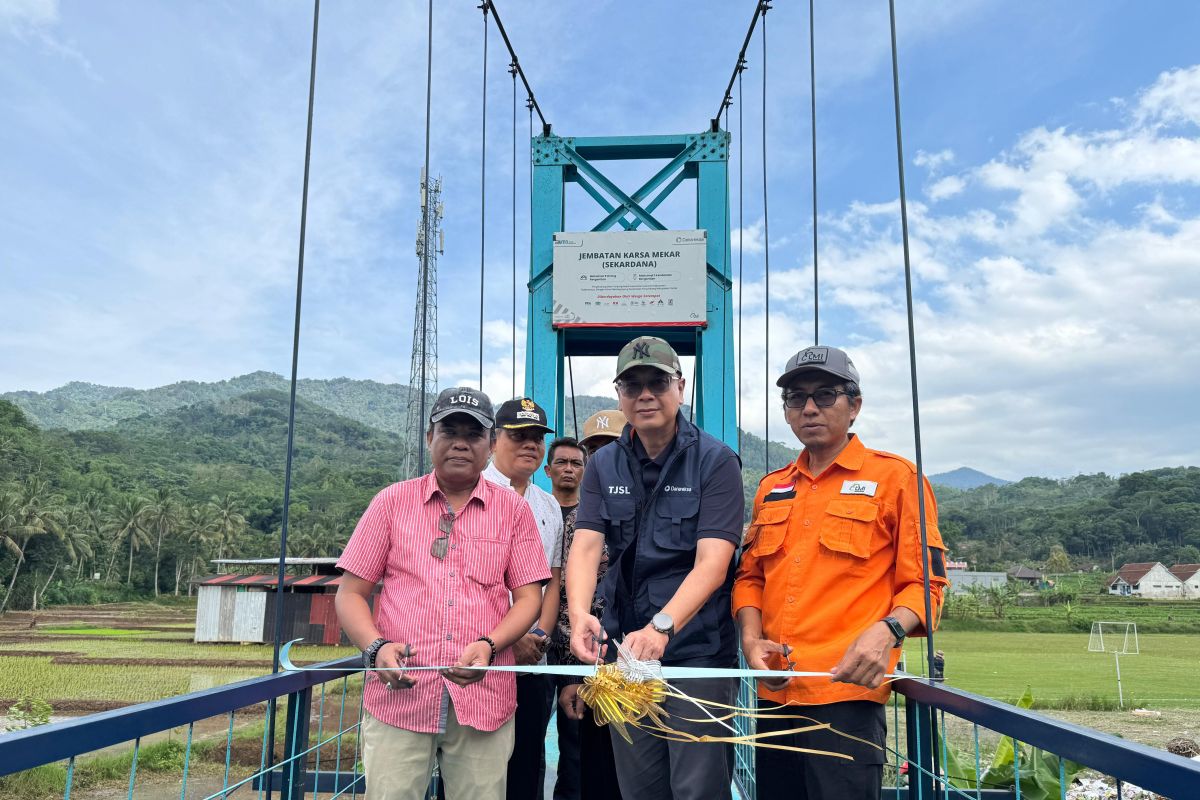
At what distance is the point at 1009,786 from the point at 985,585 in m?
82.4

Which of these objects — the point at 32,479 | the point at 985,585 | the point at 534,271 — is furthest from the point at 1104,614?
the point at 32,479

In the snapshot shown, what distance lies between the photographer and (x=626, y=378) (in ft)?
6.60

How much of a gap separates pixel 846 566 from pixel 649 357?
0.67 m

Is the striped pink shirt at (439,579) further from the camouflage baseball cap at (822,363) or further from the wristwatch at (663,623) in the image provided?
the camouflage baseball cap at (822,363)

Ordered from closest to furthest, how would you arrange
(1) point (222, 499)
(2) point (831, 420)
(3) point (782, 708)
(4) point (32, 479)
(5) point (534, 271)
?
(3) point (782, 708), (2) point (831, 420), (5) point (534, 271), (4) point (32, 479), (1) point (222, 499)

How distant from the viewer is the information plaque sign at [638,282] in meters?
6.43

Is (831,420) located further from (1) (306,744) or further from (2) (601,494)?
(1) (306,744)

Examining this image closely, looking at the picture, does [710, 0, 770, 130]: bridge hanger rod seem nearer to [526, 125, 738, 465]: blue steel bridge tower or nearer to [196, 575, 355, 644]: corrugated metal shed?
[526, 125, 738, 465]: blue steel bridge tower

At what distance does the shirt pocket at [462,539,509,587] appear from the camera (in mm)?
2037

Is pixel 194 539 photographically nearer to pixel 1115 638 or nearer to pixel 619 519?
pixel 1115 638

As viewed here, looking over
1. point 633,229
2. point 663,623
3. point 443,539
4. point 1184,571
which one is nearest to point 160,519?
point 633,229

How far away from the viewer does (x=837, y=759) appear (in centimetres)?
174

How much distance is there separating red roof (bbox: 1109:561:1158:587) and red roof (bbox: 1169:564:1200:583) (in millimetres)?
2607

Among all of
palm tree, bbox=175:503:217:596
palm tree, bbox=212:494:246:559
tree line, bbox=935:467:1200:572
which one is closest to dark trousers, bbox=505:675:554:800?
palm tree, bbox=175:503:217:596
